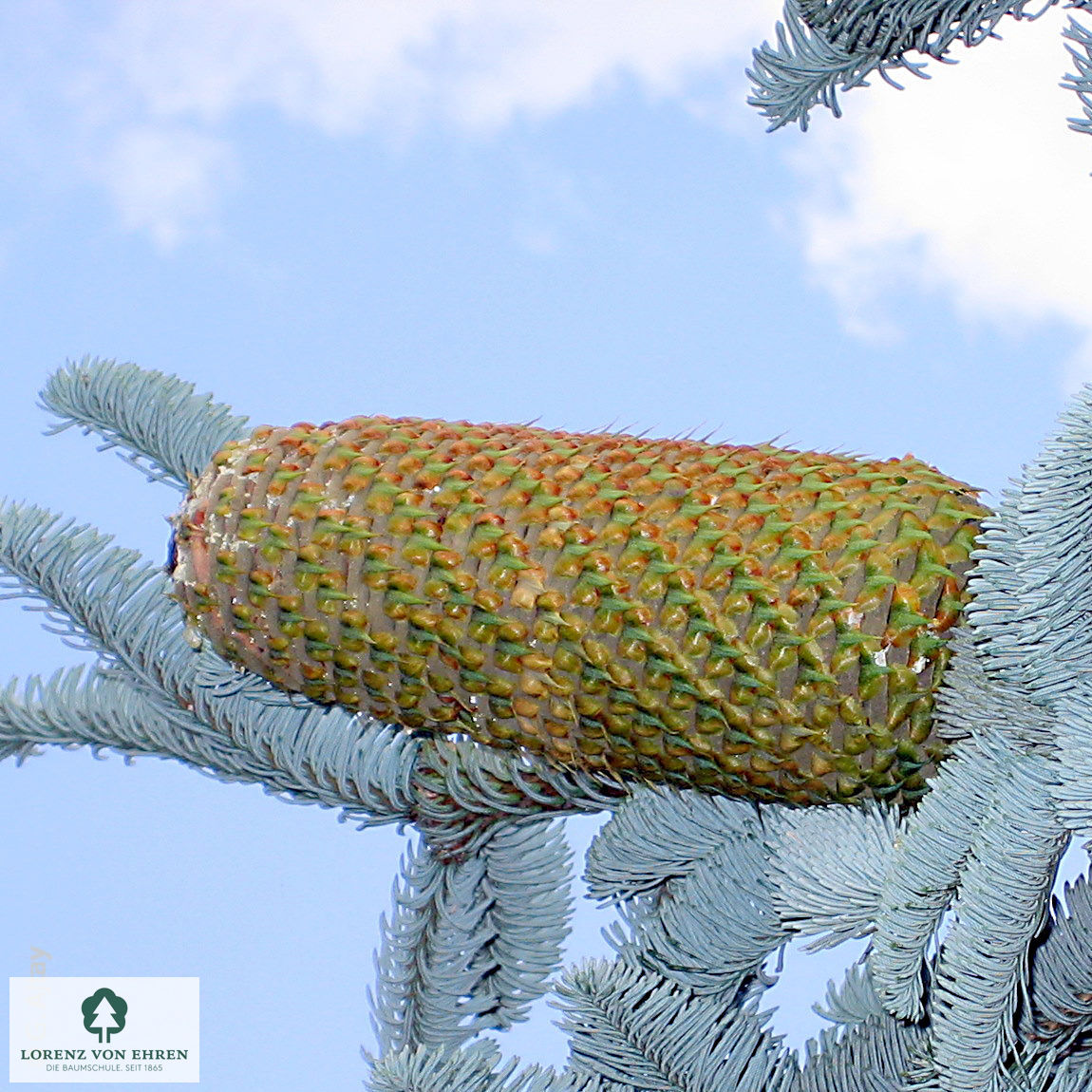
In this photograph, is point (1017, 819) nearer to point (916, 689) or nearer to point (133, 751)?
point (916, 689)

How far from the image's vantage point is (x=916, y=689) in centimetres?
61

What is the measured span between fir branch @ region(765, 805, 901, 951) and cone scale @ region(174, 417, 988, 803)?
0.06 meters

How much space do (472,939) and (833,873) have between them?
→ 397 mm

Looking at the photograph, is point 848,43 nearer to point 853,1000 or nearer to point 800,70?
point 800,70

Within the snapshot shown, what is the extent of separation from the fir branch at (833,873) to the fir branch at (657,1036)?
111 millimetres

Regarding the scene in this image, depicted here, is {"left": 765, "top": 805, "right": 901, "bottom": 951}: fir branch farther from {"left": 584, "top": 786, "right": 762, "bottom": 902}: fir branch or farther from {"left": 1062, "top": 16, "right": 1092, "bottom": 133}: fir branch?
{"left": 1062, "top": 16, "right": 1092, "bottom": 133}: fir branch

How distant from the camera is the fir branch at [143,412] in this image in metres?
0.95

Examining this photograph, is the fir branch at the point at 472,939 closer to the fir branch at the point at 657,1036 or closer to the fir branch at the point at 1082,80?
the fir branch at the point at 657,1036

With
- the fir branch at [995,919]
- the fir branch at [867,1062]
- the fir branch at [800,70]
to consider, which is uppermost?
the fir branch at [800,70]

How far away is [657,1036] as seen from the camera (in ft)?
2.15

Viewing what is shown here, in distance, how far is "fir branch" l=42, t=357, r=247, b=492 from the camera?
0.95m

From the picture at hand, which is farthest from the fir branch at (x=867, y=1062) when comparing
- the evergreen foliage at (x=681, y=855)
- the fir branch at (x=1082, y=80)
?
the fir branch at (x=1082, y=80)

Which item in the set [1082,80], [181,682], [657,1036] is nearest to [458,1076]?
[657,1036]

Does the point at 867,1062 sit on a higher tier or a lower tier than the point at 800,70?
lower
